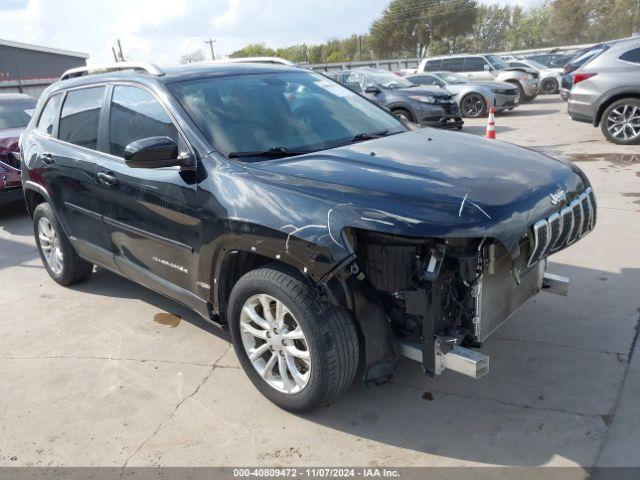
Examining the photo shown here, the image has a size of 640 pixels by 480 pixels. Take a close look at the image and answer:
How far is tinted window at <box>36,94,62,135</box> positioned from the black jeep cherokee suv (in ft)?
2.65

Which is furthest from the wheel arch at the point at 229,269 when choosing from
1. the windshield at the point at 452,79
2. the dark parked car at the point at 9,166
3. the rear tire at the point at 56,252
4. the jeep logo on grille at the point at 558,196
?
the windshield at the point at 452,79

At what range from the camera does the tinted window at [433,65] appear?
20.7 metres

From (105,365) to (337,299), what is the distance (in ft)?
6.52

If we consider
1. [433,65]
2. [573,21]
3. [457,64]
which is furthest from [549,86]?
[573,21]

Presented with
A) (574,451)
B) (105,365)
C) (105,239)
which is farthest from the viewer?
(105,239)

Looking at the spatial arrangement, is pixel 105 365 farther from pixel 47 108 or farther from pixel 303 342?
pixel 47 108

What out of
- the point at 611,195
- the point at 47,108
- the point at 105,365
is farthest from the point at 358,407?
the point at 611,195

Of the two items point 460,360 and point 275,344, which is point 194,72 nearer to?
point 275,344

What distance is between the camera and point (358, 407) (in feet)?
10.5

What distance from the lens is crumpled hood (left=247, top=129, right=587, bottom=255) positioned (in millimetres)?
2535

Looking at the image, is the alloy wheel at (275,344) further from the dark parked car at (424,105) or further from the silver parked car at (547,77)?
the silver parked car at (547,77)

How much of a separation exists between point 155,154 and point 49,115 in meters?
2.44

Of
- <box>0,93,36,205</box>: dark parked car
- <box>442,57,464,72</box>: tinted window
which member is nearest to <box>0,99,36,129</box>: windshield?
<box>0,93,36,205</box>: dark parked car

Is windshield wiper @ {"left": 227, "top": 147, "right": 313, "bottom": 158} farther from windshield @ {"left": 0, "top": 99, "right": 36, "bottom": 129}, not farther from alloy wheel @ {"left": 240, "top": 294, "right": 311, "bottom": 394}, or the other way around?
windshield @ {"left": 0, "top": 99, "right": 36, "bottom": 129}
